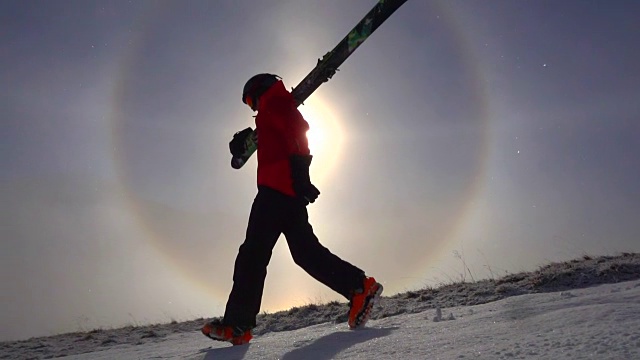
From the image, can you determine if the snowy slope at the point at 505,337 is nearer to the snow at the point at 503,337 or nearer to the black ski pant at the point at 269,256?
the snow at the point at 503,337

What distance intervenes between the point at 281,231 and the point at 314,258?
31 centimetres

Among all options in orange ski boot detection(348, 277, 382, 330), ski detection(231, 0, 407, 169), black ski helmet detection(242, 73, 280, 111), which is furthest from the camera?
ski detection(231, 0, 407, 169)

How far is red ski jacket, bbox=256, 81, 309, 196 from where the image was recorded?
12.2 ft

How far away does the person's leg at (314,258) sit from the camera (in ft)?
11.9

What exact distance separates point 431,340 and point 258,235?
1.66 m

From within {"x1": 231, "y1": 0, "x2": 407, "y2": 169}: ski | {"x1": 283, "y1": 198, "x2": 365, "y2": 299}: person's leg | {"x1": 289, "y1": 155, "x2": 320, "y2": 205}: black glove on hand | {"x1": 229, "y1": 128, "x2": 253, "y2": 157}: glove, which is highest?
{"x1": 231, "y1": 0, "x2": 407, "y2": 169}: ski

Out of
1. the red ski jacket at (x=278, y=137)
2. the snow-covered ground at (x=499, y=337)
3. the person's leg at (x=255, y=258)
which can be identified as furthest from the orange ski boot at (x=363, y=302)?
the red ski jacket at (x=278, y=137)

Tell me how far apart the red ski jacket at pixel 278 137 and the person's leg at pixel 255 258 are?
116 mm

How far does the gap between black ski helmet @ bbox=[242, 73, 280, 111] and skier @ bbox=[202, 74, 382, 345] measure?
26 centimetres

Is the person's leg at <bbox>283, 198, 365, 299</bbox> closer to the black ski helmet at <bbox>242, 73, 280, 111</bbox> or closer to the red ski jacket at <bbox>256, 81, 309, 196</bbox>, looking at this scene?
the red ski jacket at <bbox>256, 81, 309, 196</bbox>

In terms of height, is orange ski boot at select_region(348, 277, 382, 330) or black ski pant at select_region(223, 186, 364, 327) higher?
black ski pant at select_region(223, 186, 364, 327)

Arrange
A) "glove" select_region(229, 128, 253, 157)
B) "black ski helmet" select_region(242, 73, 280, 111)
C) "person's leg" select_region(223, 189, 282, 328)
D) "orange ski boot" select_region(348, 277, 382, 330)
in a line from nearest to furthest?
"orange ski boot" select_region(348, 277, 382, 330)
"person's leg" select_region(223, 189, 282, 328)
"black ski helmet" select_region(242, 73, 280, 111)
"glove" select_region(229, 128, 253, 157)

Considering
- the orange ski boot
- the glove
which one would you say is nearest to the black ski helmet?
the glove

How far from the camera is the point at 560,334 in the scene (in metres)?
1.96
